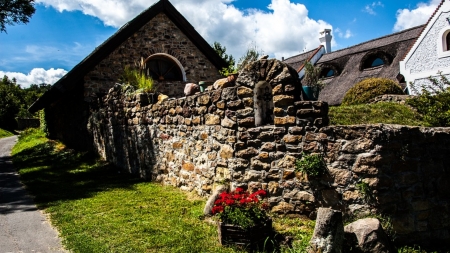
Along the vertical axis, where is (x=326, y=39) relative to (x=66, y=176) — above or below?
above

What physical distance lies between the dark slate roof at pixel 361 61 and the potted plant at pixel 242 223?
13.7 m

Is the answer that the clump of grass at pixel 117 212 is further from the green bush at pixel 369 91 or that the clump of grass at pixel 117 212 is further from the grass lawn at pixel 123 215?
the green bush at pixel 369 91

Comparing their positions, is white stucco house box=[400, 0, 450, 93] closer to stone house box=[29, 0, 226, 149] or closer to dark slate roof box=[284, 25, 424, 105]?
dark slate roof box=[284, 25, 424, 105]

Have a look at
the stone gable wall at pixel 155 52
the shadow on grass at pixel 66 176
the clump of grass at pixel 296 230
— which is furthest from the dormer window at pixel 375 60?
the clump of grass at pixel 296 230

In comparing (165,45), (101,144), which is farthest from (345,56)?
(101,144)

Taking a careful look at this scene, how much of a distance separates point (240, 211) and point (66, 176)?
6.63m

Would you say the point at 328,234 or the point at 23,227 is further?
the point at 23,227

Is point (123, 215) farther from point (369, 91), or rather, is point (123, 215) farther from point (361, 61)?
point (361, 61)

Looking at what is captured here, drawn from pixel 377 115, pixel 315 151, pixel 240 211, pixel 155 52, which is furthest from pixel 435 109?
pixel 155 52

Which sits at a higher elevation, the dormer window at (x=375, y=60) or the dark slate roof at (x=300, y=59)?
the dark slate roof at (x=300, y=59)

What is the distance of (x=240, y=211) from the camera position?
434cm

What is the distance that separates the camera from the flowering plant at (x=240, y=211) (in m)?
4.21

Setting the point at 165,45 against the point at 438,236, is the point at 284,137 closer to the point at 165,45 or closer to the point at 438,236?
the point at 438,236

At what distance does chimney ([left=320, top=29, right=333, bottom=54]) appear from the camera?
25.0m
